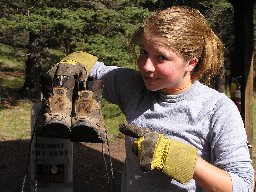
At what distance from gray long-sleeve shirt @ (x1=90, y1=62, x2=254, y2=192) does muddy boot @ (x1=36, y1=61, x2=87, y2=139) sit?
0.23 metres

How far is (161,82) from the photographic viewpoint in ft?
5.88

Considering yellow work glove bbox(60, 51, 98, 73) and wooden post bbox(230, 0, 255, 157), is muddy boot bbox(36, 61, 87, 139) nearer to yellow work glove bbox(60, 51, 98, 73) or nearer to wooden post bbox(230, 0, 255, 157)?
yellow work glove bbox(60, 51, 98, 73)

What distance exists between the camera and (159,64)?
1.75 metres

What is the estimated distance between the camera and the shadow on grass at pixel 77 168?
656 centimetres

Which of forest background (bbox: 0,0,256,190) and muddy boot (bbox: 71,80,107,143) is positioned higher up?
muddy boot (bbox: 71,80,107,143)

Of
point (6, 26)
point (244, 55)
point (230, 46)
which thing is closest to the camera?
point (244, 55)

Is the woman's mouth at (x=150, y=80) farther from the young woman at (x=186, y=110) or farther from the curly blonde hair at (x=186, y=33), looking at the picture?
the curly blonde hair at (x=186, y=33)

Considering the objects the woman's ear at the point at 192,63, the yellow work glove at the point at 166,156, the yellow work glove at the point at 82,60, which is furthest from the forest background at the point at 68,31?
the yellow work glove at the point at 166,156

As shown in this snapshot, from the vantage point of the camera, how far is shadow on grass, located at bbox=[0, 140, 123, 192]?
6559 mm

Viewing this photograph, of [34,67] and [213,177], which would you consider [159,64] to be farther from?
[34,67]

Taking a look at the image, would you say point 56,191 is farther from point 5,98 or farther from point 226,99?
point 5,98

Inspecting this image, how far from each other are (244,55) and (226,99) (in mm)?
4660

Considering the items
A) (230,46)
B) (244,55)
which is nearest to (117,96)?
(244,55)

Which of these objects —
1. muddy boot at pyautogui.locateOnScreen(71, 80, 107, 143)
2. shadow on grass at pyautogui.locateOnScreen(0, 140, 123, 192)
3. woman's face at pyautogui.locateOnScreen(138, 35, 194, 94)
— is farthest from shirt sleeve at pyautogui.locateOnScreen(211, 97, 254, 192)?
shadow on grass at pyautogui.locateOnScreen(0, 140, 123, 192)
